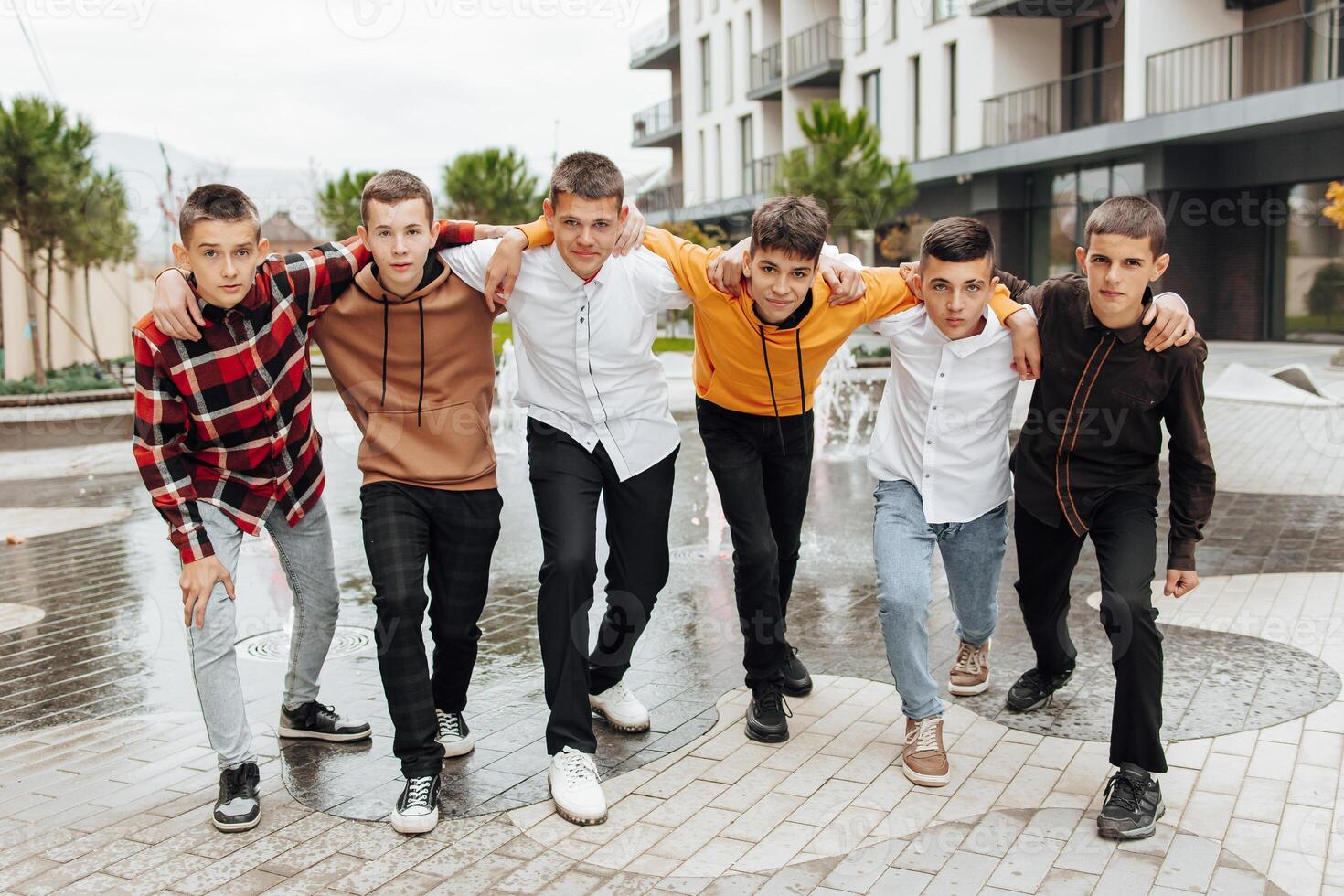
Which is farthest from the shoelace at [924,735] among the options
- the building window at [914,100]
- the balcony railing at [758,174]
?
the balcony railing at [758,174]

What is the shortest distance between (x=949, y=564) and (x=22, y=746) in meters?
3.60

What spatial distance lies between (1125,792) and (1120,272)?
5.31ft

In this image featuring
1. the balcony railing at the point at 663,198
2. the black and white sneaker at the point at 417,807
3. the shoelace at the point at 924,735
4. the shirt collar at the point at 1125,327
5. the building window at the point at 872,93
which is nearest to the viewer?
the black and white sneaker at the point at 417,807

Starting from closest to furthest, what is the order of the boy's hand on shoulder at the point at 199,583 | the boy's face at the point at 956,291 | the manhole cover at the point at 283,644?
the boy's hand on shoulder at the point at 199,583
the boy's face at the point at 956,291
the manhole cover at the point at 283,644

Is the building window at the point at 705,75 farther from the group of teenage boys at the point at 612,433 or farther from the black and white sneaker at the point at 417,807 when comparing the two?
the black and white sneaker at the point at 417,807

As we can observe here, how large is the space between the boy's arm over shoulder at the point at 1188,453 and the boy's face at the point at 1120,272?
0.20m

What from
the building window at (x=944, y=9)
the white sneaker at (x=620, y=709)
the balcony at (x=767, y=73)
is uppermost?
the balcony at (x=767, y=73)

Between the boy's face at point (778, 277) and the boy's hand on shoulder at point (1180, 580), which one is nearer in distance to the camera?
the boy's hand on shoulder at point (1180, 580)

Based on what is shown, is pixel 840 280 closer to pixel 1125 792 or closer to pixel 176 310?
pixel 1125 792

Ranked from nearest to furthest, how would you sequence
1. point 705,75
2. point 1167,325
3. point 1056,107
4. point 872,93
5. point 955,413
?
point 1167,325 → point 955,413 → point 1056,107 → point 872,93 → point 705,75

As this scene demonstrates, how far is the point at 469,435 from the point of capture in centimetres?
412

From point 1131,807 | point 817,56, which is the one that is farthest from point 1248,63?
point 1131,807

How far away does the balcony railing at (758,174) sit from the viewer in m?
40.6

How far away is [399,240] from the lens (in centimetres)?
396
